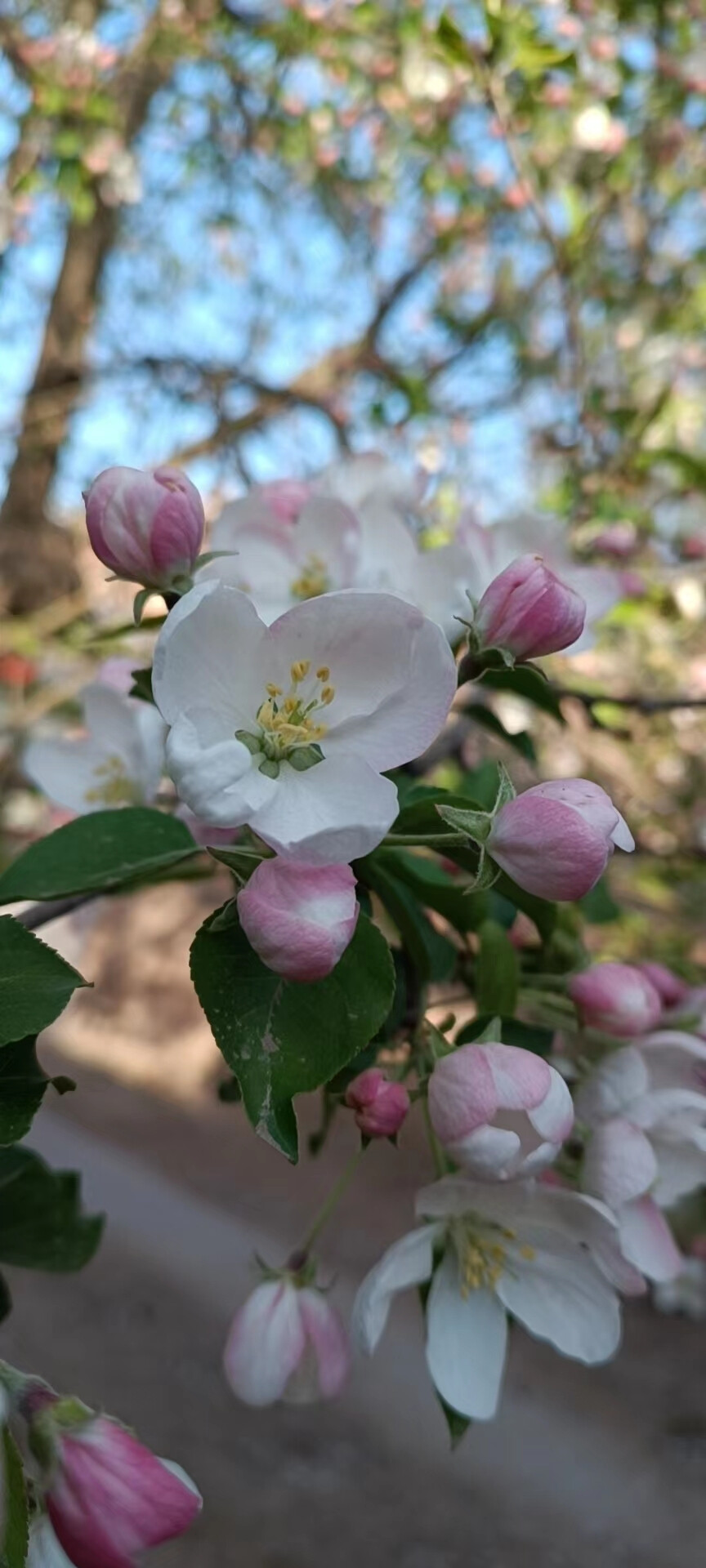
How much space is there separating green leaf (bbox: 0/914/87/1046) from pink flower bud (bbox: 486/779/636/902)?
5.9 inches

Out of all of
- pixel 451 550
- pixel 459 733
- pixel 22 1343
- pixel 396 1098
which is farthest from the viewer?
pixel 22 1343

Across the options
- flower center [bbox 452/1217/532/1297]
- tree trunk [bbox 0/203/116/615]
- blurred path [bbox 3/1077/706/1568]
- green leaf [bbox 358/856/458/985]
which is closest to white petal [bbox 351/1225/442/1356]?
flower center [bbox 452/1217/532/1297]

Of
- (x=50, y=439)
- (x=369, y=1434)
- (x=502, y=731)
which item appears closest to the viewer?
(x=502, y=731)

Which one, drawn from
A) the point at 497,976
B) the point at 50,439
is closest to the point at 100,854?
the point at 497,976

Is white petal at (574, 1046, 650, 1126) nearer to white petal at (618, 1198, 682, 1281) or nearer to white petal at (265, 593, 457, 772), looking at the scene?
white petal at (618, 1198, 682, 1281)

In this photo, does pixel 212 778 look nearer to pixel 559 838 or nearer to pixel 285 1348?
pixel 559 838

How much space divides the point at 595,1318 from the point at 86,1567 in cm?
22

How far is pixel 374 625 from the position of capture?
0.38 meters

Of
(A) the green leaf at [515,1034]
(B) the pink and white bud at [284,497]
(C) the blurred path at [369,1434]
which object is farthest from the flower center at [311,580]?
(C) the blurred path at [369,1434]

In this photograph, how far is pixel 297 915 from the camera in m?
0.32

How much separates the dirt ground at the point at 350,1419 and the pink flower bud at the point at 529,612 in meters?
0.50

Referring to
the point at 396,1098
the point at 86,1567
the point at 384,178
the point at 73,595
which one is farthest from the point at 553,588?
the point at 384,178

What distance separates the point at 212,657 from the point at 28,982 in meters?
0.13

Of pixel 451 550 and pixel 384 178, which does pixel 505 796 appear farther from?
pixel 384 178
